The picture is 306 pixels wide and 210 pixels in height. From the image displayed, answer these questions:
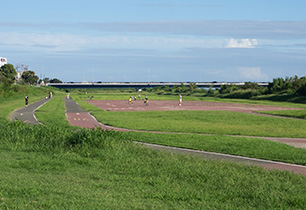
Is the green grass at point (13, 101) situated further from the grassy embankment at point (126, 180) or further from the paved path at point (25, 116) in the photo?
the grassy embankment at point (126, 180)

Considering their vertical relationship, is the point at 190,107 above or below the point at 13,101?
below

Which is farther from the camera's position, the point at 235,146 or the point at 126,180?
the point at 235,146

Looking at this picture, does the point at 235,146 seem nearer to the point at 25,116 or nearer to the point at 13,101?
the point at 25,116

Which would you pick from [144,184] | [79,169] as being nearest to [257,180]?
[144,184]

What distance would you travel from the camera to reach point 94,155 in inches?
603

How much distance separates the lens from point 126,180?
11492mm

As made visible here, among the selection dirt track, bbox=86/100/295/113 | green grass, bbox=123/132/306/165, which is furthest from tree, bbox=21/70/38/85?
green grass, bbox=123/132/306/165

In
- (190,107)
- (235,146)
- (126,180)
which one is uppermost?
(126,180)

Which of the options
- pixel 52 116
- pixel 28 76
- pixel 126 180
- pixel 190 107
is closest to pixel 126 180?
pixel 126 180

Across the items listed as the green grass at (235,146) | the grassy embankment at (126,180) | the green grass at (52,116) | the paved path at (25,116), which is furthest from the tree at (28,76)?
the grassy embankment at (126,180)

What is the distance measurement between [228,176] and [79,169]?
14.3 feet

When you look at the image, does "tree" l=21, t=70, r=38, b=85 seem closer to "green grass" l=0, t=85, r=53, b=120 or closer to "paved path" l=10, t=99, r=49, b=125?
"green grass" l=0, t=85, r=53, b=120

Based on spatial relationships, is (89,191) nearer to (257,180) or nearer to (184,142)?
(257,180)

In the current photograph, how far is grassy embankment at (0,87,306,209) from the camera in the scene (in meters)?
9.13
